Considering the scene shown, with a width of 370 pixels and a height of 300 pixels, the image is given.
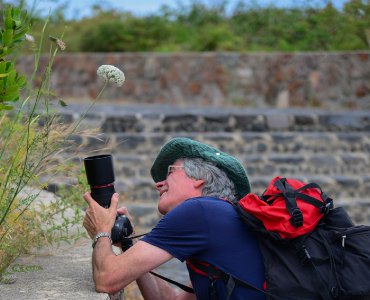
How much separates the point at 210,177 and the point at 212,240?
1.05ft

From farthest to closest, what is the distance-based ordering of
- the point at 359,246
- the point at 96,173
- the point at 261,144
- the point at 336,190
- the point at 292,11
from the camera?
the point at 292,11 < the point at 261,144 < the point at 336,190 < the point at 96,173 < the point at 359,246

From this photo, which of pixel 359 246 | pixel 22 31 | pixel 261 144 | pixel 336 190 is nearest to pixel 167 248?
pixel 359 246

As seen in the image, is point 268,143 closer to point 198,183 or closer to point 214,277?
point 198,183

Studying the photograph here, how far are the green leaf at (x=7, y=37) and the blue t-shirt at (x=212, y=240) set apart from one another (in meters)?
0.83

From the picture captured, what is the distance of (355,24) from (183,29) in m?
3.78

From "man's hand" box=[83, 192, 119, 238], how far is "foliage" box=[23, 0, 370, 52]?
8904 mm

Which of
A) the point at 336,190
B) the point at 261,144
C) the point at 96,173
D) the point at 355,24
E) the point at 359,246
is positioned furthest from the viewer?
the point at 355,24

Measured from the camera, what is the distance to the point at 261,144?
949 centimetres

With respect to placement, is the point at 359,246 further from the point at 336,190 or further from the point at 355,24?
the point at 355,24

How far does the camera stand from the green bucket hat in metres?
2.96

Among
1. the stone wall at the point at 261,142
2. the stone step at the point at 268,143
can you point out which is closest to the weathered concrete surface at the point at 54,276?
the stone wall at the point at 261,142

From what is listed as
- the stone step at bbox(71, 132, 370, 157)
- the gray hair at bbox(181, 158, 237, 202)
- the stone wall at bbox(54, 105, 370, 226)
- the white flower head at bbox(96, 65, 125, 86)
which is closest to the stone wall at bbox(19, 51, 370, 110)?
the stone wall at bbox(54, 105, 370, 226)

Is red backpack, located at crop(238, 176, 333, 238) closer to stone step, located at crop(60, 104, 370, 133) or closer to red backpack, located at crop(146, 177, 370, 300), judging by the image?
red backpack, located at crop(146, 177, 370, 300)

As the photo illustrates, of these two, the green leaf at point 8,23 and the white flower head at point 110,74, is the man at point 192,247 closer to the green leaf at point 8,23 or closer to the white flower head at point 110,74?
the white flower head at point 110,74
